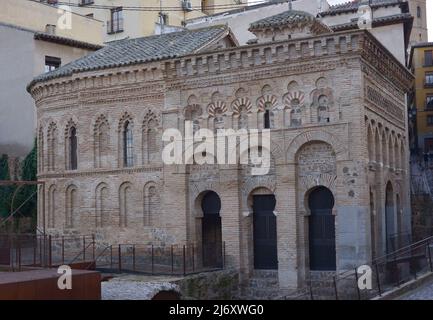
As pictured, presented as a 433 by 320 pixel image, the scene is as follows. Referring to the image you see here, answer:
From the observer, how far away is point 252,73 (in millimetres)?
23453

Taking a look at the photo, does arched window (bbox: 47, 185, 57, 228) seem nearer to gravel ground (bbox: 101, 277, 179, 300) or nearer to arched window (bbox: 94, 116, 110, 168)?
arched window (bbox: 94, 116, 110, 168)

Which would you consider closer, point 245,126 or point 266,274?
point 266,274

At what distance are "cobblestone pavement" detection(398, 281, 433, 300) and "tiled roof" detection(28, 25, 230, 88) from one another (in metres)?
11.7

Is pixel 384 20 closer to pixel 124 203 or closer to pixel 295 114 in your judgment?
pixel 295 114

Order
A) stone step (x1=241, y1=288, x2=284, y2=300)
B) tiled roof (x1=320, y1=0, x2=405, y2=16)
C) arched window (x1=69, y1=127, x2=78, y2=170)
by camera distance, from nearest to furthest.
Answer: stone step (x1=241, y1=288, x2=284, y2=300) < arched window (x1=69, y1=127, x2=78, y2=170) < tiled roof (x1=320, y1=0, x2=405, y2=16)

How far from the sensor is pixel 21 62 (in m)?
38.0

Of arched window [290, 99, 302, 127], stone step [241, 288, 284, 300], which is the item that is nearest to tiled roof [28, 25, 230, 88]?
arched window [290, 99, 302, 127]

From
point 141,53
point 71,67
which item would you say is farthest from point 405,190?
point 71,67

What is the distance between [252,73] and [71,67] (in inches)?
349

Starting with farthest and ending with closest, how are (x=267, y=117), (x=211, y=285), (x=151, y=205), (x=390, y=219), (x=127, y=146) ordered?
(x=127, y=146) → (x=390, y=219) → (x=151, y=205) → (x=267, y=117) → (x=211, y=285)

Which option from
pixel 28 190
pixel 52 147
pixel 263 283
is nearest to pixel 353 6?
pixel 52 147

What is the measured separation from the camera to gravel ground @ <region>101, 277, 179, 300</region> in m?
19.5

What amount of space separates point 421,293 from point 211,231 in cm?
870

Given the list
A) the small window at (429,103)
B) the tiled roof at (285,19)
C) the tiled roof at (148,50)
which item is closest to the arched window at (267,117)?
the tiled roof at (285,19)
